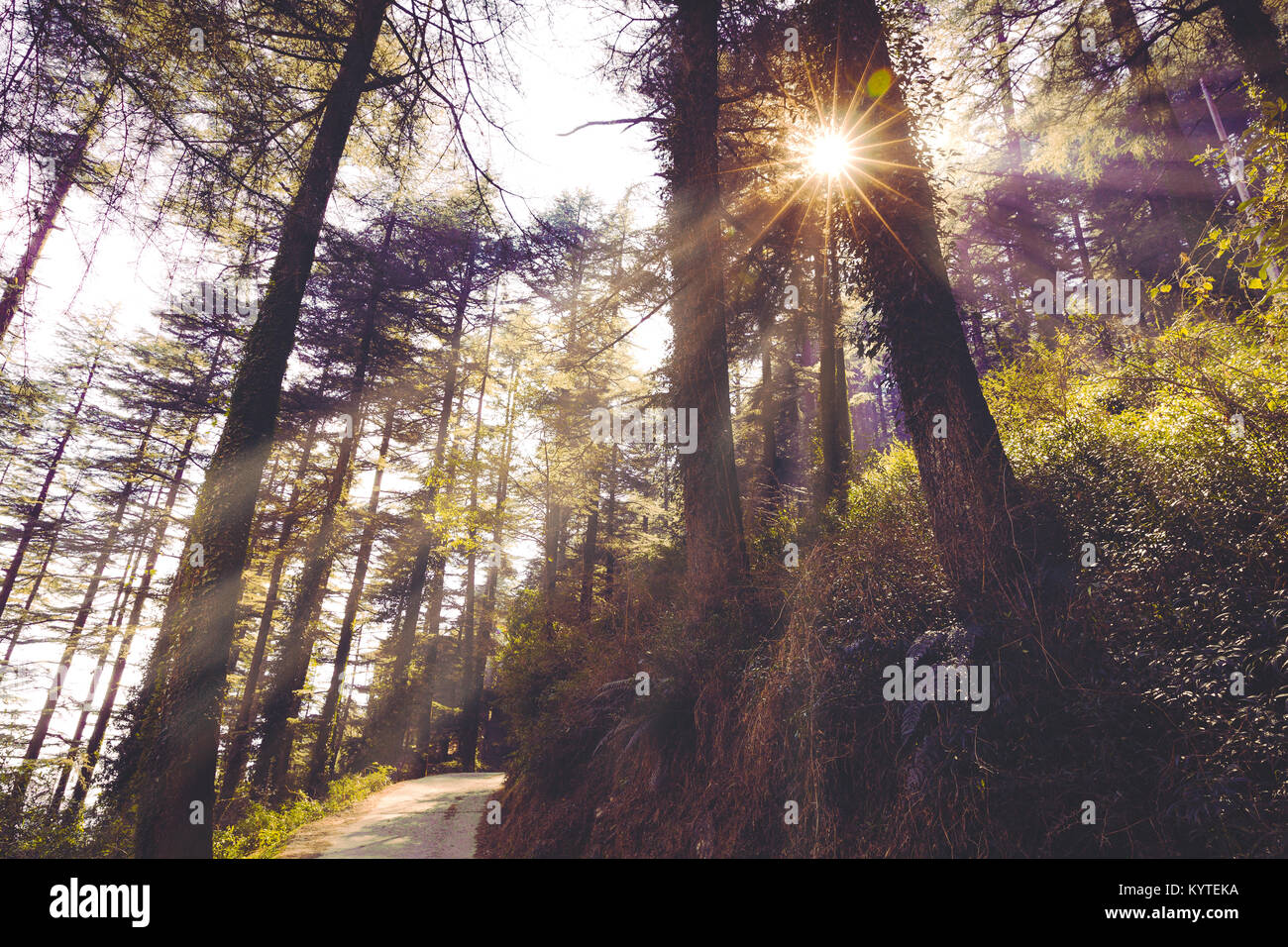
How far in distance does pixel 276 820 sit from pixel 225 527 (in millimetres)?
7925

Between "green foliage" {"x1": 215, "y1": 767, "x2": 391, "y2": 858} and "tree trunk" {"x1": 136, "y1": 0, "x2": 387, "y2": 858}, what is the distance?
3.95 meters

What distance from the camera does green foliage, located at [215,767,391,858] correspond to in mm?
7875

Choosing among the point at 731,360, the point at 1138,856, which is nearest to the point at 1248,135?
the point at 1138,856

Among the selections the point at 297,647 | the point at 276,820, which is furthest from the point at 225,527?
the point at 297,647

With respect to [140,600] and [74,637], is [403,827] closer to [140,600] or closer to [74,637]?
[74,637]

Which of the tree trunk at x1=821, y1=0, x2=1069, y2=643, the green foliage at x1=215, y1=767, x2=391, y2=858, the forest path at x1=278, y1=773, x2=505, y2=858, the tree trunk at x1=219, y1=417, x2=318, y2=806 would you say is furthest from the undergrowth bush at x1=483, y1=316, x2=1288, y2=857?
the tree trunk at x1=219, y1=417, x2=318, y2=806

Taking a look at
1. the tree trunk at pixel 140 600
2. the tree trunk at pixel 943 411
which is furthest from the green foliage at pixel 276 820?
the tree trunk at pixel 943 411

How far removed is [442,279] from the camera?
17.9 meters

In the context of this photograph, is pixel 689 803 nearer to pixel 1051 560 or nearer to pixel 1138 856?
pixel 1138 856

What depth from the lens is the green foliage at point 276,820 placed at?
7875mm

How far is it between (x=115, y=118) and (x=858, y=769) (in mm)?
6799

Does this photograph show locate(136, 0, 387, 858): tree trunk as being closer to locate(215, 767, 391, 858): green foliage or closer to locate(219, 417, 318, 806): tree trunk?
locate(215, 767, 391, 858): green foliage

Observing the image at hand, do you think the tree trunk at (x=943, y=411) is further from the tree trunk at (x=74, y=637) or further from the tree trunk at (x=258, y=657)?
the tree trunk at (x=258, y=657)

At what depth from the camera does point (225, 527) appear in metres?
5.08
